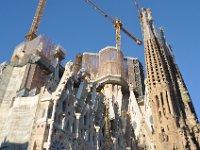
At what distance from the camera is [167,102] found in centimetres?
3791

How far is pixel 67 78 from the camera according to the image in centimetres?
2766

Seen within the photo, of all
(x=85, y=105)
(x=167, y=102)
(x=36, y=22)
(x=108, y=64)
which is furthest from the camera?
(x=108, y=64)

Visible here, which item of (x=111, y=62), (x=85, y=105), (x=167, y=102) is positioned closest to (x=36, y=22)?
(x=111, y=62)

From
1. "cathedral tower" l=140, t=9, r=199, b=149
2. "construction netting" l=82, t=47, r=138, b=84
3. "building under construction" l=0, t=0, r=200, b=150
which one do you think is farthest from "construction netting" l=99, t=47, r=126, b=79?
"cathedral tower" l=140, t=9, r=199, b=149

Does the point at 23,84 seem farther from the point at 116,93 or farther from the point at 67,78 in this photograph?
the point at 116,93

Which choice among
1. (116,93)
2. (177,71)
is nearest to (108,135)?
(116,93)

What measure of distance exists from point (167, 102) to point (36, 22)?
2713 cm

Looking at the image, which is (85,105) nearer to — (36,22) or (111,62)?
(111,62)

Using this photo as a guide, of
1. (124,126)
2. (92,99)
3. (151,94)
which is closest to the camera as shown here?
(92,99)

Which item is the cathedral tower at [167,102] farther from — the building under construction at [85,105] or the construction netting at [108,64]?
the construction netting at [108,64]

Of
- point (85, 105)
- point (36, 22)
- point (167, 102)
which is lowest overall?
point (85, 105)

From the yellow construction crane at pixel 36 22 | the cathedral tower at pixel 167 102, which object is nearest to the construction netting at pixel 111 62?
the cathedral tower at pixel 167 102

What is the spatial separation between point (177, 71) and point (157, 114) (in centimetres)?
1479

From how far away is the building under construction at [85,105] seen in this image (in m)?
23.8
